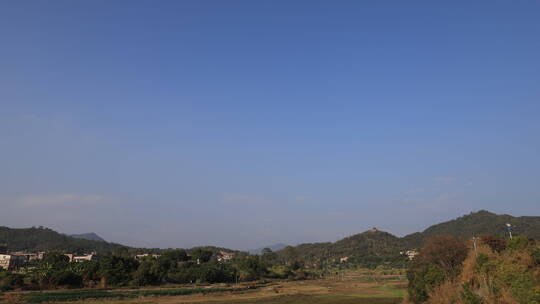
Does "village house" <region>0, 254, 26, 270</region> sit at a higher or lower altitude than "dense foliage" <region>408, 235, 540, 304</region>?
lower

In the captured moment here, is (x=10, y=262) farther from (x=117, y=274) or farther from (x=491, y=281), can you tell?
(x=491, y=281)

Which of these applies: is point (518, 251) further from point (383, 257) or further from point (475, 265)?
point (383, 257)

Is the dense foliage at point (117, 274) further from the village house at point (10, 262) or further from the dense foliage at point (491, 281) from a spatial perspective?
the dense foliage at point (491, 281)

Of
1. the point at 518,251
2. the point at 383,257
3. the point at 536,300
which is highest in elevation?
the point at 518,251

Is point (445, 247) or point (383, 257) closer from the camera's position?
point (445, 247)

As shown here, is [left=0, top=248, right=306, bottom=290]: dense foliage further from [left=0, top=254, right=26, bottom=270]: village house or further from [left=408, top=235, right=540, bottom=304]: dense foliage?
[left=408, top=235, right=540, bottom=304]: dense foliage

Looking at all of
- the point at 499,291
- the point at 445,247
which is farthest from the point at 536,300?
the point at 445,247

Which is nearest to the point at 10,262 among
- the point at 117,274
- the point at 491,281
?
the point at 117,274

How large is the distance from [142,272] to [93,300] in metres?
29.2

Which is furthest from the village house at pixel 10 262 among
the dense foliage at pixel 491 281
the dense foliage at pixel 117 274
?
the dense foliage at pixel 491 281

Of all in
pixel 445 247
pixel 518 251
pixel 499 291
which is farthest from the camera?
pixel 445 247

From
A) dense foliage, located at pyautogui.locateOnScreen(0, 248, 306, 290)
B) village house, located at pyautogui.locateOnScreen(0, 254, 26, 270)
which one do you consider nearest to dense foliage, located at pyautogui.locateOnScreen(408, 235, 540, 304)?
dense foliage, located at pyautogui.locateOnScreen(0, 248, 306, 290)

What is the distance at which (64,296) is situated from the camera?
50.1m

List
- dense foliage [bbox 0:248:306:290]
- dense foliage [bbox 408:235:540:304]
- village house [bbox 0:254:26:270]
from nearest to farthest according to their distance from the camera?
1. dense foliage [bbox 408:235:540:304]
2. dense foliage [bbox 0:248:306:290]
3. village house [bbox 0:254:26:270]
